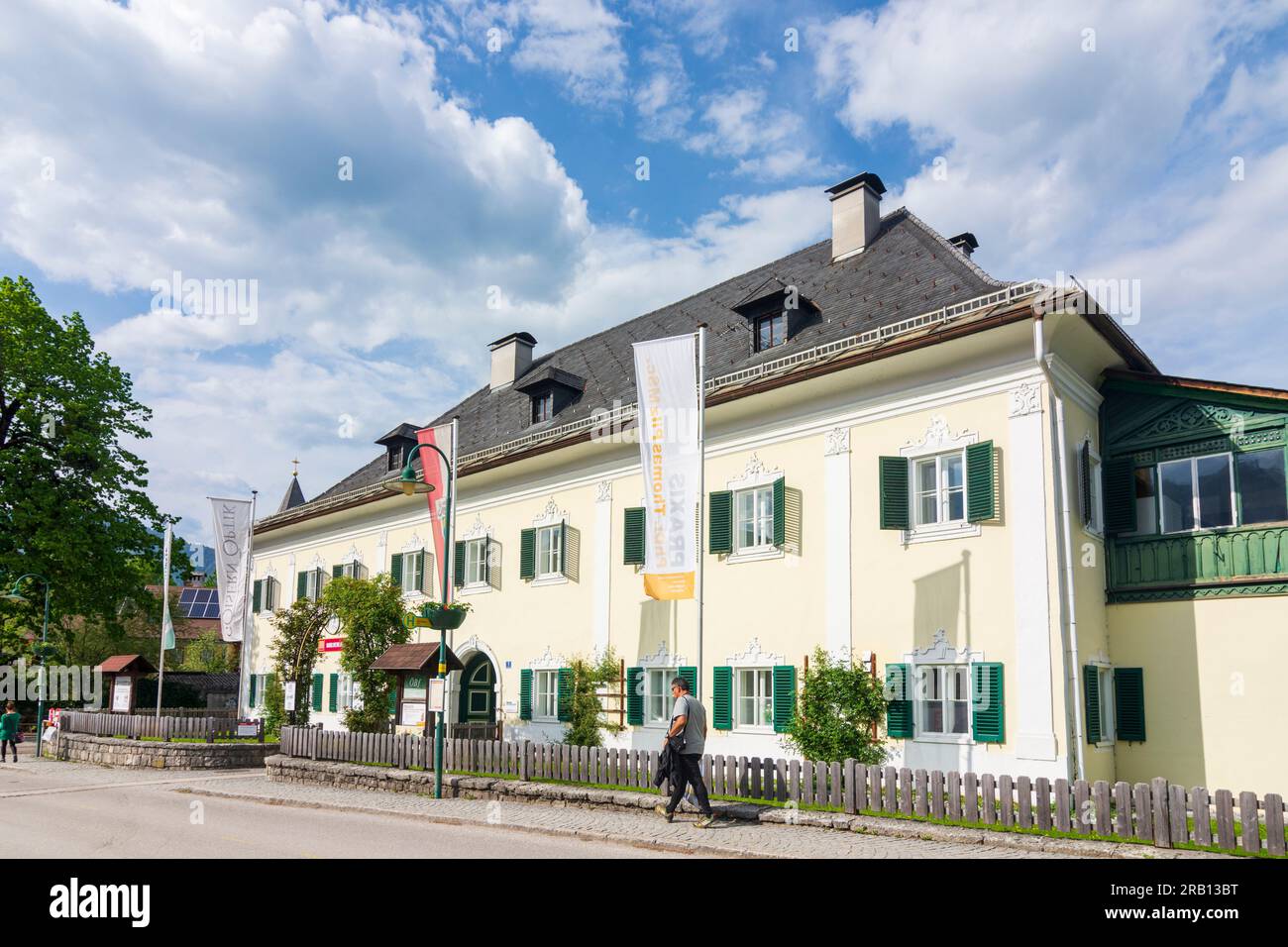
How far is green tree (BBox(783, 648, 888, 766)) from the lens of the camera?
16.0 metres

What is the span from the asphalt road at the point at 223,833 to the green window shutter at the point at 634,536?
27.0 ft

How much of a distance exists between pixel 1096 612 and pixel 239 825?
531 inches

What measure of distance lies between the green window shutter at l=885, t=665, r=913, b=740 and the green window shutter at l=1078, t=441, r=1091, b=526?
12.6 feet

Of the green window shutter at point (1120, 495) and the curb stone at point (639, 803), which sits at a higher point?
the green window shutter at point (1120, 495)

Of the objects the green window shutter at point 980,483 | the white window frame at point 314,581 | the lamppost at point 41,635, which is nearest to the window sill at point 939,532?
the green window shutter at point 980,483

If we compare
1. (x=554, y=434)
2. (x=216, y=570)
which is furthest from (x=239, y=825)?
(x=216, y=570)

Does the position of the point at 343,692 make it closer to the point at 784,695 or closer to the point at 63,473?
the point at 63,473

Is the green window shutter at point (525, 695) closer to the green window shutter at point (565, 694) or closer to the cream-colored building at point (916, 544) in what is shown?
the cream-colored building at point (916, 544)

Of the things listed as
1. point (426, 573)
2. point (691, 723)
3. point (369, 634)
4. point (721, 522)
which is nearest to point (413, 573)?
point (426, 573)

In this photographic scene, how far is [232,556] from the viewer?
92.0ft

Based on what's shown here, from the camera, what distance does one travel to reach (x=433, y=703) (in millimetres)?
16453

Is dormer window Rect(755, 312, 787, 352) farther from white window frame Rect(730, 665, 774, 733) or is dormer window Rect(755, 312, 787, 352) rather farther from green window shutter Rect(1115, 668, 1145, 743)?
green window shutter Rect(1115, 668, 1145, 743)

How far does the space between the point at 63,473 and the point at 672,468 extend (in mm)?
21809

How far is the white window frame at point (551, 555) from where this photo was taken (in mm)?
23266
